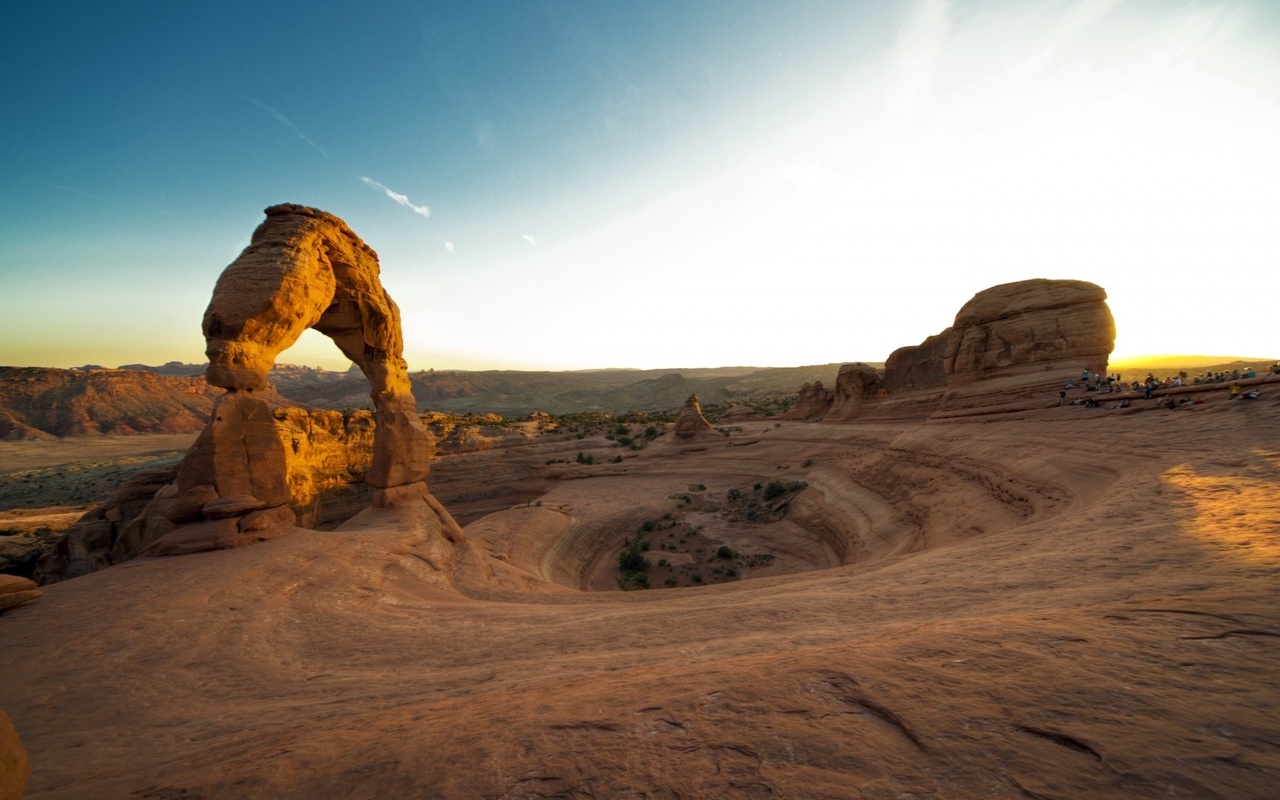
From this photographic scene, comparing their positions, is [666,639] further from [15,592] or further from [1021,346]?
[1021,346]

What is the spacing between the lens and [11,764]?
241cm

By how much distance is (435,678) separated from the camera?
5.01 metres

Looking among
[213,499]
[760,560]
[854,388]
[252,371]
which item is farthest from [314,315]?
[854,388]

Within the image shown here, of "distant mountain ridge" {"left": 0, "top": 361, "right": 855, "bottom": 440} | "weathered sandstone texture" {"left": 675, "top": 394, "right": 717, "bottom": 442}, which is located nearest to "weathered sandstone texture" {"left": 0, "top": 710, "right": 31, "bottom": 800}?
"weathered sandstone texture" {"left": 675, "top": 394, "right": 717, "bottom": 442}

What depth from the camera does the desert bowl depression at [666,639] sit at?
7.61ft

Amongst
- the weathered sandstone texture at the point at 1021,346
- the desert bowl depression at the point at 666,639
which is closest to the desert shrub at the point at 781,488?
the desert bowl depression at the point at 666,639

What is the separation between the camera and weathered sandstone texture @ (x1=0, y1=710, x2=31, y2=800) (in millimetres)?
2359

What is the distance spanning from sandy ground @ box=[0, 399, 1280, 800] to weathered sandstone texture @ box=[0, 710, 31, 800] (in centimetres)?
55

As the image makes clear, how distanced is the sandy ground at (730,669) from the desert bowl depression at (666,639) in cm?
3

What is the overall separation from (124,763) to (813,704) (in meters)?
5.06

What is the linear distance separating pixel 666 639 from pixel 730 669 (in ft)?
7.82

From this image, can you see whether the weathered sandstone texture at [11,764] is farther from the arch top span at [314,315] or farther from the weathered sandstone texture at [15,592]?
the arch top span at [314,315]

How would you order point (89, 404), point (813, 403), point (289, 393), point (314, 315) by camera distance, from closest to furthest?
point (314, 315) < point (813, 403) < point (89, 404) < point (289, 393)

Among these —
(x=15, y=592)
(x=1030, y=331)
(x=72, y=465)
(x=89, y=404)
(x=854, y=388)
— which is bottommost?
(x=72, y=465)
